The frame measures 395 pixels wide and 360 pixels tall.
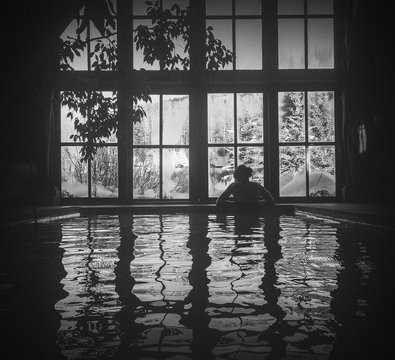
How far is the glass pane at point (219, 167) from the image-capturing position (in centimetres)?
1431

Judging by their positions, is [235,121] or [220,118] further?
[220,118]

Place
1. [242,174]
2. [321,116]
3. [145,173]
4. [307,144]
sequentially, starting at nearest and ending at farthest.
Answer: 1. [242,174]
2. [307,144]
3. [321,116]
4. [145,173]

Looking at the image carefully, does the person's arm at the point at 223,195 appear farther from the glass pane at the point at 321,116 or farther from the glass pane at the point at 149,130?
the glass pane at the point at 321,116

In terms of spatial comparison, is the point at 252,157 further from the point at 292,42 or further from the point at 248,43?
the point at 292,42

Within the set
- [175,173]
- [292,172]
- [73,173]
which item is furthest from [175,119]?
[292,172]

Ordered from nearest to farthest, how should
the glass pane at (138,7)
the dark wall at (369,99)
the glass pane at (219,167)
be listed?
the dark wall at (369,99) → the glass pane at (219,167) → the glass pane at (138,7)

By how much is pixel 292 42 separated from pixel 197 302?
1349 centimetres

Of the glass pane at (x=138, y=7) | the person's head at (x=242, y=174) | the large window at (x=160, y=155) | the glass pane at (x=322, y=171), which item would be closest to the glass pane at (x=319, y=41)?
the glass pane at (x=322, y=171)

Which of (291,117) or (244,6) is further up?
(244,6)

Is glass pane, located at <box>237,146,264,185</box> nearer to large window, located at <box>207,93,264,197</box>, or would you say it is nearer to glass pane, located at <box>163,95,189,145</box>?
large window, located at <box>207,93,264,197</box>

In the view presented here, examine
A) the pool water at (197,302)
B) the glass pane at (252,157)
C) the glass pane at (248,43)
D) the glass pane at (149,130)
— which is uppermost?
the glass pane at (248,43)

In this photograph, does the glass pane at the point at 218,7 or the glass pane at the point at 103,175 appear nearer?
the glass pane at the point at 103,175

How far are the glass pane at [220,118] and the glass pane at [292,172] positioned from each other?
1.66 metres

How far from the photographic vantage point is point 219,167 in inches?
566
